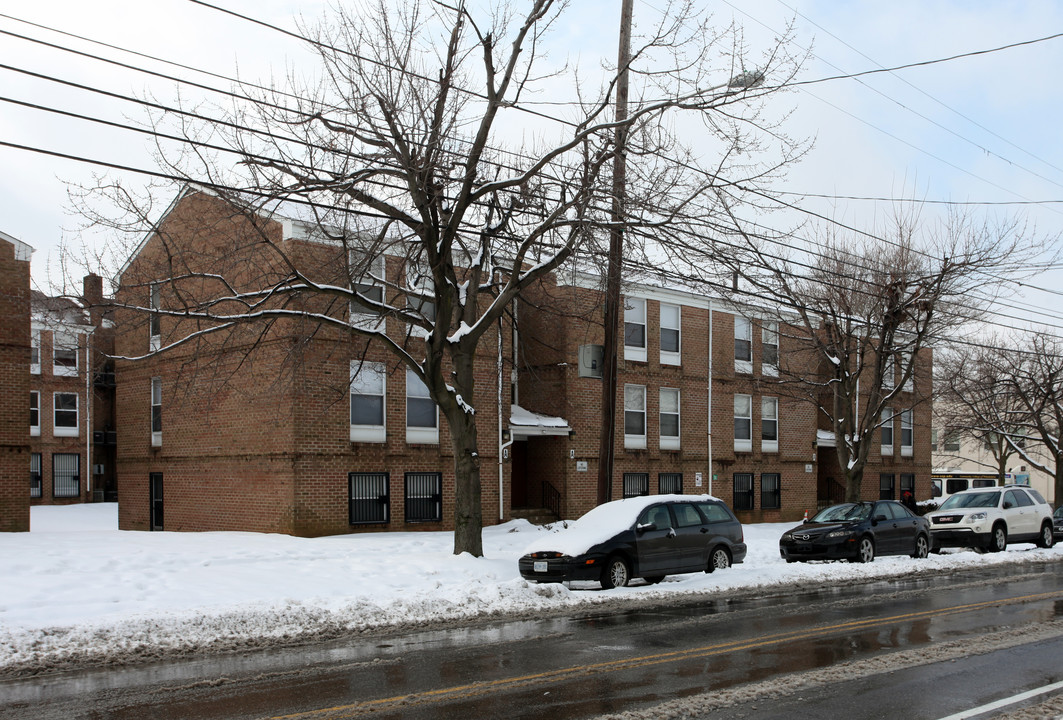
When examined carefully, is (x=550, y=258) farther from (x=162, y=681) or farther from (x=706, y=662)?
(x=162, y=681)

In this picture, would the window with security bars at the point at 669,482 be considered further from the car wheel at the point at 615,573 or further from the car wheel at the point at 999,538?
the car wheel at the point at 615,573

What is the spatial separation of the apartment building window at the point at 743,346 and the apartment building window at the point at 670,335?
298 cm

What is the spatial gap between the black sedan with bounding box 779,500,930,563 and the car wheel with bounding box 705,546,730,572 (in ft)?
9.56

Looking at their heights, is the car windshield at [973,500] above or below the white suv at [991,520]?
above

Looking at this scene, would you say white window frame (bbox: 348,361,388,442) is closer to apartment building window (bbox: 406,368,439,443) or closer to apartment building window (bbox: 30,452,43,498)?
apartment building window (bbox: 406,368,439,443)

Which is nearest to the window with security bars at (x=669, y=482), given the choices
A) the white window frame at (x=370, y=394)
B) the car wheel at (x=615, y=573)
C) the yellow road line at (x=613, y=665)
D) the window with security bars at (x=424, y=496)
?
the window with security bars at (x=424, y=496)

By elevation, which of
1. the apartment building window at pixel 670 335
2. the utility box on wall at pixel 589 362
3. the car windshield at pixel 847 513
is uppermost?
the apartment building window at pixel 670 335

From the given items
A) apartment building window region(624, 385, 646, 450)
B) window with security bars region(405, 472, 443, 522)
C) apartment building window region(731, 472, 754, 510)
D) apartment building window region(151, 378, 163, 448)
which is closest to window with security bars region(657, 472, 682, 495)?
apartment building window region(624, 385, 646, 450)

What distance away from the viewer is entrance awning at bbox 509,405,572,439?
1041 inches

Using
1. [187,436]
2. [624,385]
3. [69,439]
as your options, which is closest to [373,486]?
[187,436]

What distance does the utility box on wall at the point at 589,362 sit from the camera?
27484 millimetres

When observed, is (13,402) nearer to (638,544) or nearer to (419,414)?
(419,414)

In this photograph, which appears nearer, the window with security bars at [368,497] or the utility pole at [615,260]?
the utility pole at [615,260]

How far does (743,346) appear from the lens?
33.4m
